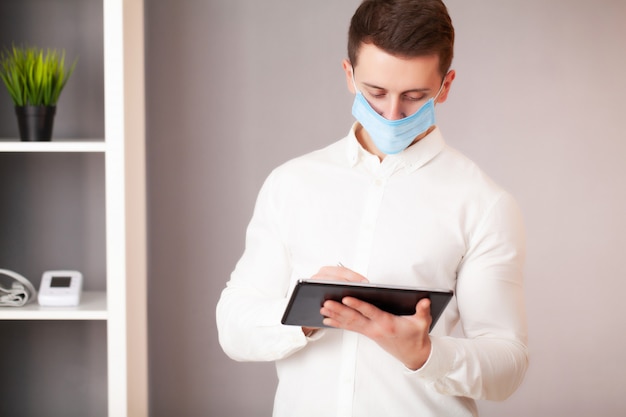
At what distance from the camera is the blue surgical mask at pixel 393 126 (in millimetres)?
1504

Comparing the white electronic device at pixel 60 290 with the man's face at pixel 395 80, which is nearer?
the man's face at pixel 395 80

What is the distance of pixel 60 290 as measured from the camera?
7.41ft

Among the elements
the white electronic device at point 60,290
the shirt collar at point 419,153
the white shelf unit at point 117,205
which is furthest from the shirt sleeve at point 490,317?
the white electronic device at point 60,290

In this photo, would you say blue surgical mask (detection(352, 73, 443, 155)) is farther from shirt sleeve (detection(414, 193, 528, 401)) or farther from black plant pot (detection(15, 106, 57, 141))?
black plant pot (detection(15, 106, 57, 141))

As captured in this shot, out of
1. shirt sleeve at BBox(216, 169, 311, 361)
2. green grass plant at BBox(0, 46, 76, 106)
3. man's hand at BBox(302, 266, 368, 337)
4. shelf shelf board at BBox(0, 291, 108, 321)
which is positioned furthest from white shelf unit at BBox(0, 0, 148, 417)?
man's hand at BBox(302, 266, 368, 337)

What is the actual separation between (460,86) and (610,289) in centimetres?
96

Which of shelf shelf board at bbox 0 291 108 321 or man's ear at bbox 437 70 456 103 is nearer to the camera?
man's ear at bbox 437 70 456 103

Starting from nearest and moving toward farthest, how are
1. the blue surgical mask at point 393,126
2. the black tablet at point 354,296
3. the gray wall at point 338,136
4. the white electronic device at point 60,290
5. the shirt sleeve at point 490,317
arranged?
the black tablet at point 354,296 < the shirt sleeve at point 490,317 < the blue surgical mask at point 393,126 < the white electronic device at point 60,290 < the gray wall at point 338,136

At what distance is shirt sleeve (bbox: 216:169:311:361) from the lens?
1.48 m

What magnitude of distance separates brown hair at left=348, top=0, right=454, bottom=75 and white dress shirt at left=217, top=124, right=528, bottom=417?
0.20m

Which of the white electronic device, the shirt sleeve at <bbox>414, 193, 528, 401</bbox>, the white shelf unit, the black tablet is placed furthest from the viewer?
the white electronic device

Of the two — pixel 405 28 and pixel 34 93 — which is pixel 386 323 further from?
pixel 34 93

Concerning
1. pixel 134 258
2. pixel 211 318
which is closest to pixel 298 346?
pixel 134 258

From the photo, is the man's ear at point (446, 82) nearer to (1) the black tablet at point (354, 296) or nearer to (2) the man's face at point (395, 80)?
(2) the man's face at point (395, 80)
